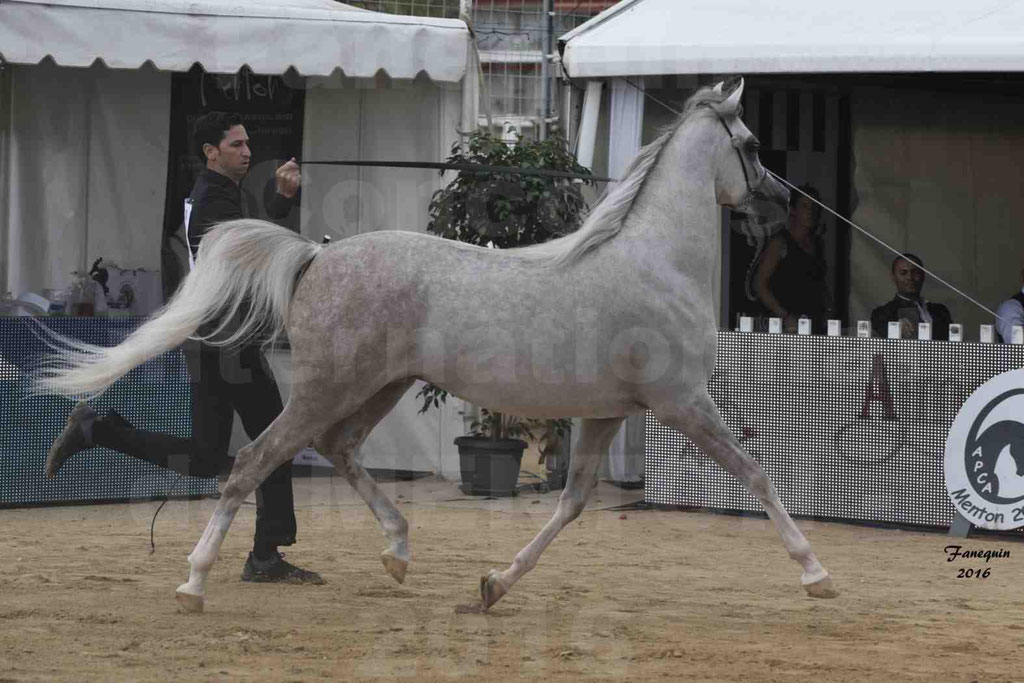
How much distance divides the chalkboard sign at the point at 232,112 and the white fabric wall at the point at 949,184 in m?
4.52

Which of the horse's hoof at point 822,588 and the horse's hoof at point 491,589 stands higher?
the horse's hoof at point 822,588

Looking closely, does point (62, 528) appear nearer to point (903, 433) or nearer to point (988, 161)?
point (903, 433)

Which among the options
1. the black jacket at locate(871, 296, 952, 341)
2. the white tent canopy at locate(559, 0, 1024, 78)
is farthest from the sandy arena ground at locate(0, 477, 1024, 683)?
the white tent canopy at locate(559, 0, 1024, 78)

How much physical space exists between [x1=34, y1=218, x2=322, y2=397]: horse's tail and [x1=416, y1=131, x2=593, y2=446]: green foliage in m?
3.43

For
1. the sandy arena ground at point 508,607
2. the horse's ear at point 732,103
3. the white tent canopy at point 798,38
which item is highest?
the white tent canopy at point 798,38

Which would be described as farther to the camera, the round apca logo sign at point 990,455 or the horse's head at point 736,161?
the round apca logo sign at point 990,455

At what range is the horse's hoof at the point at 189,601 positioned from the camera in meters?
5.72

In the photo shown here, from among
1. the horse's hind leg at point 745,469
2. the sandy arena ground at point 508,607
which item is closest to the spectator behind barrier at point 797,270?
the sandy arena ground at point 508,607

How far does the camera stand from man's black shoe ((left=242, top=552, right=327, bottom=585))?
6.55 metres

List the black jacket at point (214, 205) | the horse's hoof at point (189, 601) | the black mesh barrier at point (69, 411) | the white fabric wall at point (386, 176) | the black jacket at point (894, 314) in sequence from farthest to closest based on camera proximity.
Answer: the white fabric wall at point (386, 176), the black jacket at point (894, 314), the black mesh barrier at point (69, 411), the black jacket at point (214, 205), the horse's hoof at point (189, 601)

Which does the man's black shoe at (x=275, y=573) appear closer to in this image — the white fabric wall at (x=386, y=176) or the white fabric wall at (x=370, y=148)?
the white fabric wall at (x=386, y=176)

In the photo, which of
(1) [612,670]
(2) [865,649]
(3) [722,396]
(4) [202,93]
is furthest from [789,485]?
(4) [202,93]

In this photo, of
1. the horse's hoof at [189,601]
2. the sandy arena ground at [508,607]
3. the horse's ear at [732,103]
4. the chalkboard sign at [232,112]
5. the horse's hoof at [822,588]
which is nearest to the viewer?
the sandy arena ground at [508,607]

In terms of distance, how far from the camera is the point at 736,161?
6.10 meters
